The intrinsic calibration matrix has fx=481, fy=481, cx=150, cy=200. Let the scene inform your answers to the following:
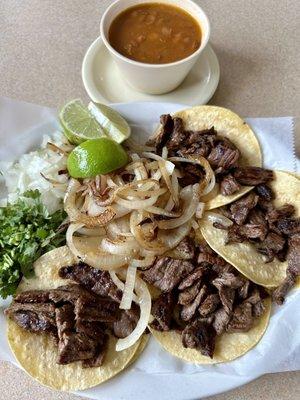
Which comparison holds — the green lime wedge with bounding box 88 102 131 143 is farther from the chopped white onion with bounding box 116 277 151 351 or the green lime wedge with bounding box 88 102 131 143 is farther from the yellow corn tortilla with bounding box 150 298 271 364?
the yellow corn tortilla with bounding box 150 298 271 364

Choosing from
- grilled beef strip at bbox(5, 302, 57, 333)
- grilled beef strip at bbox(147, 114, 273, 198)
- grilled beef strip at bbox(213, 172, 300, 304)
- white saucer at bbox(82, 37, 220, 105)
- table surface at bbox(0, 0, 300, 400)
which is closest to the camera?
grilled beef strip at bbox(5, 302, 57, 333)

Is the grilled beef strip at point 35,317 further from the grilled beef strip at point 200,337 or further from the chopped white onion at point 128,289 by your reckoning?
the grilled beef strip at point 200,337

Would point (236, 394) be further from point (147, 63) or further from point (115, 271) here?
point (147, 63)

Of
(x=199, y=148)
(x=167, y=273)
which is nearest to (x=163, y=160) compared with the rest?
(x=199, y=148)

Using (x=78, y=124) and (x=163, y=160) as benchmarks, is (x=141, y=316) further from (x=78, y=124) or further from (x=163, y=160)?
(x=78, y=124)

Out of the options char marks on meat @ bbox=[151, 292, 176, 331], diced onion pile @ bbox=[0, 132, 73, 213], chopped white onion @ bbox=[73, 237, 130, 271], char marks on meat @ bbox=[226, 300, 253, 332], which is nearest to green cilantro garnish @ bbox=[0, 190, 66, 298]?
diced onion pile @ bbox=[0, 132, 73, 213]

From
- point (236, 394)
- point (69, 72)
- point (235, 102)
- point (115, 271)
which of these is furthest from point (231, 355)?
point (69, 72)

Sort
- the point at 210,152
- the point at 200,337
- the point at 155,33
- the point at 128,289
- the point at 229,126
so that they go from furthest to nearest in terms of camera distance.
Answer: the point at 155,33 < the point at 229,126 < the point at 210,152 < the point at 128,289 < the point at 200,337
